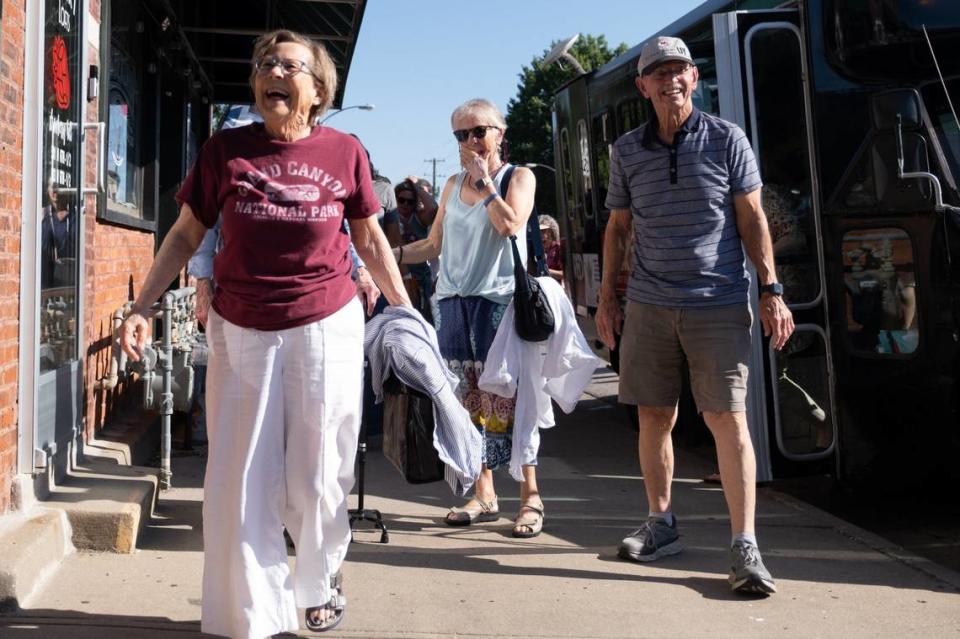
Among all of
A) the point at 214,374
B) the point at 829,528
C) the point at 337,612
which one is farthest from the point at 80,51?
the point at 829,528

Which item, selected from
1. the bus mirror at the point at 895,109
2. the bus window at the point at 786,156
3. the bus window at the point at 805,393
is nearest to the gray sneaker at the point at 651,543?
the bus window at the point at 805,393

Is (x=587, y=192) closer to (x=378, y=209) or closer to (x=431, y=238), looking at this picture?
(x=431, y=238)

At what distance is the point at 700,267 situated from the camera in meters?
4.78

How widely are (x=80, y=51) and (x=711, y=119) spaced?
119 inches

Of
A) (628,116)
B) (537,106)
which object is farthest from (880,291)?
(537,106)

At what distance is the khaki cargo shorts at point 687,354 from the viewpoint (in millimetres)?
4758

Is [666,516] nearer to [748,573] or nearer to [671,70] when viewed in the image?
[748,573]

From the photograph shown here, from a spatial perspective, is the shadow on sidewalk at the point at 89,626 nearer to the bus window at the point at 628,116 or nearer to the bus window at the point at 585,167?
the bus window at the point at 628,116

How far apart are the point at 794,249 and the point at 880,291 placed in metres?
0.55

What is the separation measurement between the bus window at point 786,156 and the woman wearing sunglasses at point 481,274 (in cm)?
145

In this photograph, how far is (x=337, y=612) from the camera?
401cm

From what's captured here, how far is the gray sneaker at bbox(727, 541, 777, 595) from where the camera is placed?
178 inches

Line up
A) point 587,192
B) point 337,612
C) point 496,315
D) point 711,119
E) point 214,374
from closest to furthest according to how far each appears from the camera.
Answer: point 214,374
point 337,612
point 711,119
point 496,315
point 587,192

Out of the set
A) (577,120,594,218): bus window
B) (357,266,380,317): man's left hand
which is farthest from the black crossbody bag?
(577,120,594,218): bus window
